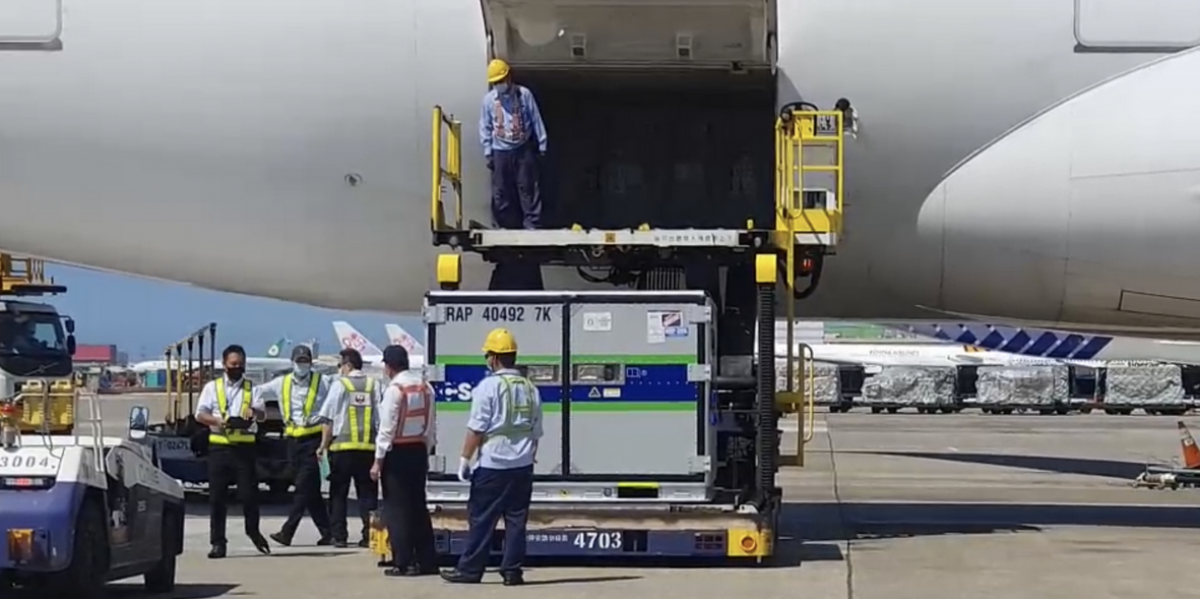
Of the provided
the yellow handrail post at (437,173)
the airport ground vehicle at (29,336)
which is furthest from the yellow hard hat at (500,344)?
the airport ground vehicle at (29,336)

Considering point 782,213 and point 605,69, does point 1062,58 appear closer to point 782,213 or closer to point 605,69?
point 782,213

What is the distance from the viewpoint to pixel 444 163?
13.6 metres

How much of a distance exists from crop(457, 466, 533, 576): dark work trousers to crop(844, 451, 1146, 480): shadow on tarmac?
12.7 meters

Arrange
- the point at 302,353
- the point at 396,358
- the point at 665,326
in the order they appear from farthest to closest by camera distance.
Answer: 1. the point at 302,353
2. the point at 665,326
3. the point at 396,358

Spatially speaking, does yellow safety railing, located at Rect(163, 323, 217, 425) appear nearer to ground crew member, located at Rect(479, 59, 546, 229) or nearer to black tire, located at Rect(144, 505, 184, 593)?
ground crew member, located at Rect(479, 59, 546, 229)

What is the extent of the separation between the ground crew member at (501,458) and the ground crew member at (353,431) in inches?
84.5

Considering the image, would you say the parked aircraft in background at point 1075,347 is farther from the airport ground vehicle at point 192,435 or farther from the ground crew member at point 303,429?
the ground crew member at point 303,429

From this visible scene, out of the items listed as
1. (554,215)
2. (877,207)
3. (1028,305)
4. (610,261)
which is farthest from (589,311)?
(1028,305)

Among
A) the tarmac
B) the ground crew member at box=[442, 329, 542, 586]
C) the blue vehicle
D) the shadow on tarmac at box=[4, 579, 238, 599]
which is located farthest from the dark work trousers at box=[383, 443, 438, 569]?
the blue vehicle

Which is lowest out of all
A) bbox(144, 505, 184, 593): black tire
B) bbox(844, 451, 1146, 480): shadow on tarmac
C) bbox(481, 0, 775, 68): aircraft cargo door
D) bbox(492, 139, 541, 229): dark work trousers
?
bbox(844, 451, 1146, 480): shadow on tarmac

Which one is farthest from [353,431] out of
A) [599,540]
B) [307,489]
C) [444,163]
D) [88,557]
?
[88,557]

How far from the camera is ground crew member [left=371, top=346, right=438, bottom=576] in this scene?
1134cm

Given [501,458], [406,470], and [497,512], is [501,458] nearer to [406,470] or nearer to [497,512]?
[497,512]

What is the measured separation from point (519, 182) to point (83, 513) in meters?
4.68
